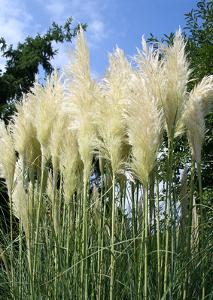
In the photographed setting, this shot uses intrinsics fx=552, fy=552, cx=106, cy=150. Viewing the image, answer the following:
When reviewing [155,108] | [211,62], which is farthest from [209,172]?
[155,108]

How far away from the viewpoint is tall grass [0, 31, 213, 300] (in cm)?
291

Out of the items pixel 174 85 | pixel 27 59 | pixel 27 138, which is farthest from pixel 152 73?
pixel 27 59

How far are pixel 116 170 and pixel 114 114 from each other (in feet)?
1.00

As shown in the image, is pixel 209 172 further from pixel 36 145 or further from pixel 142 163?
pixel 142 163

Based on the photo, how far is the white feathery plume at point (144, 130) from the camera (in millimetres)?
2748

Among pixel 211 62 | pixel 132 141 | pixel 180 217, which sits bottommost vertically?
pixel 180 217

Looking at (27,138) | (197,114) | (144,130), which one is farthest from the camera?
(27,138)

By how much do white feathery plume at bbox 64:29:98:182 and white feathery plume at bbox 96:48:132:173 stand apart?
0.05 meters

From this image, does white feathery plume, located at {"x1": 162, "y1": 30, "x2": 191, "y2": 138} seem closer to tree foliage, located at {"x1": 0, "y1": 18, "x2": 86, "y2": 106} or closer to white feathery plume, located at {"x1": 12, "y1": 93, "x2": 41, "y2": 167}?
white feathery plume, located at {"x1": 12, "y1": 93, "x2": 41, "y2": 167}

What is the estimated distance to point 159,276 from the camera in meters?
2.92

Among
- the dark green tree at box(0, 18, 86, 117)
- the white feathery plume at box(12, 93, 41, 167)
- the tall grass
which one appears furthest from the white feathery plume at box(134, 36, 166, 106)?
the dark green tree at box(0, 18, 86, 117)

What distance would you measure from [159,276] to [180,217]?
0.70m

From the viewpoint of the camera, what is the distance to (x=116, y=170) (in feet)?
9.86

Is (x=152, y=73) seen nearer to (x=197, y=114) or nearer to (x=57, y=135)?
(x=197, y=114)
